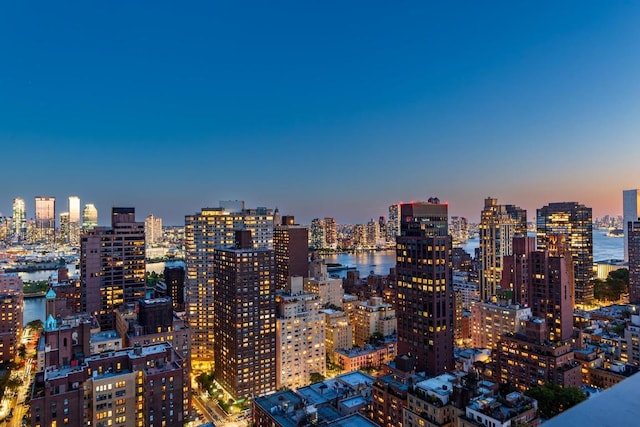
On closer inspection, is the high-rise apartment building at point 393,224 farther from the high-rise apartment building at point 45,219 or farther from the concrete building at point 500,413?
the concrete building at point 500,413

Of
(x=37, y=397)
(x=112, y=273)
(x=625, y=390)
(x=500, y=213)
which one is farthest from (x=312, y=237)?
(x=625, y=390)

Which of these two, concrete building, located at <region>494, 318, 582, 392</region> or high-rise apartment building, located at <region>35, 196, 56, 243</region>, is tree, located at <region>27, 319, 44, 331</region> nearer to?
concrete building, located at <region>494, 318, 582, 392</region>

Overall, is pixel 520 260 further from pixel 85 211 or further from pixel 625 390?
pixel 85 211

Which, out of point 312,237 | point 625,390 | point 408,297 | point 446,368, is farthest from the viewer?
point 312,237

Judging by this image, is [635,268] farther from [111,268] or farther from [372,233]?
[372,233]

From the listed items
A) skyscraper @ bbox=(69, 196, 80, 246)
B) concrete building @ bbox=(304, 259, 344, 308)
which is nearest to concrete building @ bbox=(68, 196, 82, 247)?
skyscraper @ bbox=(69, 196, 80, 246)
